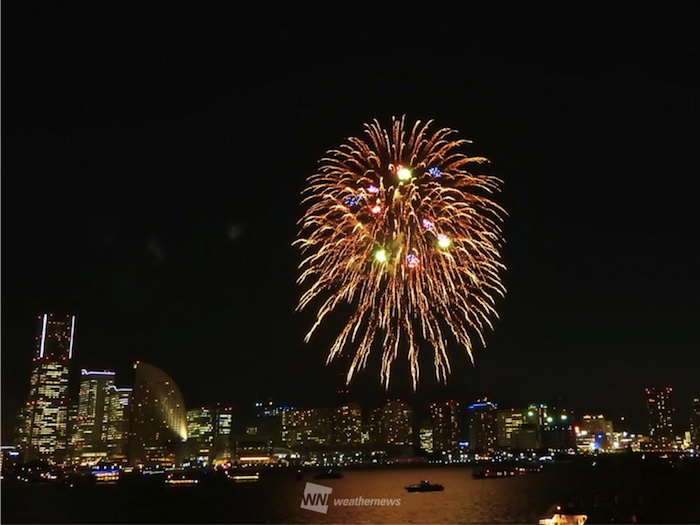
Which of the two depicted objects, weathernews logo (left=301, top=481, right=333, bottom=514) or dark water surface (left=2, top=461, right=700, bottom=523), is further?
weathernews logo (left=301, top=481, right=333, bottom=514)

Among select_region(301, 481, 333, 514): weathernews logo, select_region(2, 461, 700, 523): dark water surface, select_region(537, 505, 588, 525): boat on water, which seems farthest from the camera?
select_region(301, 481, 333, 514): weathernews logo

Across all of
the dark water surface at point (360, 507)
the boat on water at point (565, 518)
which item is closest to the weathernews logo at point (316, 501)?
the dark water surface at point (360, 507)

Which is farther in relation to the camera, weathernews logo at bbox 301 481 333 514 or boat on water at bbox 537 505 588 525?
weathernews logo at bbox 301 481 333 514

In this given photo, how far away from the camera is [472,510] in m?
81.0

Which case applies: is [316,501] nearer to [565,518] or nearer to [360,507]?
[360,507]

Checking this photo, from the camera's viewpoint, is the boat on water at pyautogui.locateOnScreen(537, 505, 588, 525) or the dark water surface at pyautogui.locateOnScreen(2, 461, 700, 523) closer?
the boat on water at pyautogui.locateOnScreen(537, 505, 588, 525)

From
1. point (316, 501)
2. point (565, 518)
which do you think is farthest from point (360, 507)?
point (565, 518)

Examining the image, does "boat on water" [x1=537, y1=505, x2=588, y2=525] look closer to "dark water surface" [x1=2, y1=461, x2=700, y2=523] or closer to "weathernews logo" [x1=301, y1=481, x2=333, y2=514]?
"dark water surface" [x1=2, y1=461, x2=700, y2=523]

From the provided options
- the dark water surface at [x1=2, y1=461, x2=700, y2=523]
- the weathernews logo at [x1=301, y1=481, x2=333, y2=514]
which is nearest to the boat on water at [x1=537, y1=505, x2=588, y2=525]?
the dark water surface at [x1=2, y1=461, x2=700, y2=523]

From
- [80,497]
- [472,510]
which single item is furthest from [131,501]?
[472,510]

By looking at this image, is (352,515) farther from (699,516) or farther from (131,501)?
→ (131,501)

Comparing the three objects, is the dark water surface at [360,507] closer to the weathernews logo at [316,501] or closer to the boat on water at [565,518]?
the weathernews logo at [316,501]

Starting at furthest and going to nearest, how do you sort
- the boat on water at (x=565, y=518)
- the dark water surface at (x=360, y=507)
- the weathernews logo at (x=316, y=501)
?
the weathernews logo at (x=316, y=501)
the dark water surface at (x=360, y=507)
the boat on water at (x=565, y=518)

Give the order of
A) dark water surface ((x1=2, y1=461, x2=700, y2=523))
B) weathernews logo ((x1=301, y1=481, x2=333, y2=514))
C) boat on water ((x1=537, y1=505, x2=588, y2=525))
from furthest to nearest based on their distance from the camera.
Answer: weathernews logo ((x1=301, y1=481, x2=333, y2=514)) < dark water surface ((x1=2, y1=461, x2=700, y2=523)) < boat on water ((x1=537, y1=505, x2=588, y2=525))
